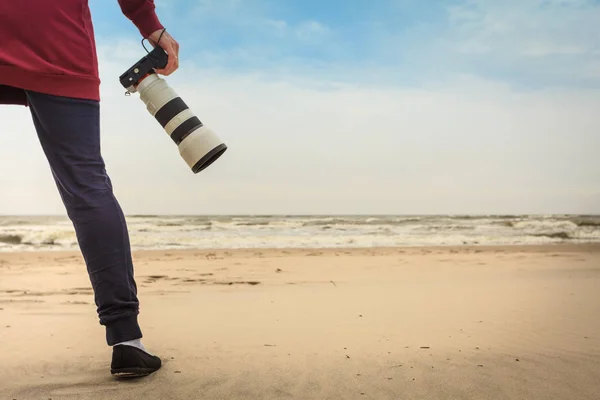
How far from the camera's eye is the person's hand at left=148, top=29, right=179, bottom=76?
205cm

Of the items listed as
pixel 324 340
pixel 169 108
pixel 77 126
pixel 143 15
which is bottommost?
pixel 324 340

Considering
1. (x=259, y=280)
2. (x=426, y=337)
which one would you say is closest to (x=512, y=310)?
(x=426, y=337)

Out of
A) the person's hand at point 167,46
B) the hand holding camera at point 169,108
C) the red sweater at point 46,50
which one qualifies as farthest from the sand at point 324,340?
the person's hand at point 167,46

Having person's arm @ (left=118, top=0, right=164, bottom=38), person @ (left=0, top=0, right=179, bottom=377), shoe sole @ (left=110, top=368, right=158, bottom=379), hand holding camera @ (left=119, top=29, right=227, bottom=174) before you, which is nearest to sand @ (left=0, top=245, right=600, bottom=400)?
shoe sole @ (left=110, top=368, right=158, bottom=379)

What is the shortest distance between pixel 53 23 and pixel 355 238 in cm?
1252

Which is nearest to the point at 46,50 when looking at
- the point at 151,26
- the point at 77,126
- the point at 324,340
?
the point at 77,126

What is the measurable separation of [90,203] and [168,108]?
1.50 ft

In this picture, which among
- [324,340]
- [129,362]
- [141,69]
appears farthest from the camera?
[324,340]

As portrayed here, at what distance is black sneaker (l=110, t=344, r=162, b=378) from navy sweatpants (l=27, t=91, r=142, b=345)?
0.05m

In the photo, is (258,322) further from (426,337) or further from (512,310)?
(512,310)

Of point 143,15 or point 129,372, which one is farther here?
point 143,15

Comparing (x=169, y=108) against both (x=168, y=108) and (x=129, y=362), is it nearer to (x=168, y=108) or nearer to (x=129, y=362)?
(x=168, y=108)

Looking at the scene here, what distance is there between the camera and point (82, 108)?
1.79 metres

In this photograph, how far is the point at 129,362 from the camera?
1.83 m
